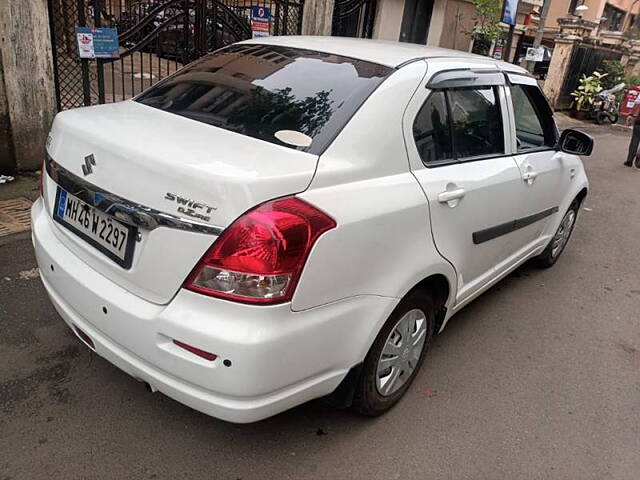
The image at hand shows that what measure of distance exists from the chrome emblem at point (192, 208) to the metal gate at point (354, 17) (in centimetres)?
764

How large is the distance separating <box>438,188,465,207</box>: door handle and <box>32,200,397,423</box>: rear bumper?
568mm

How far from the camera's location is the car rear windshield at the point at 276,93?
2223 millimetres

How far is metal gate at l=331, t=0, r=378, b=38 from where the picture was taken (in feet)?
28.7

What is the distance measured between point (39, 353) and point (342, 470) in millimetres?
1674

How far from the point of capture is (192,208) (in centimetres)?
178

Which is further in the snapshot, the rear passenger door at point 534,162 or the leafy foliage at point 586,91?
the leafy foliage at point 586,91

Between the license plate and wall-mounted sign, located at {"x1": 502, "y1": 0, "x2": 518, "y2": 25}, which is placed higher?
wall-mounted sign, located at {"x1": 502, "y1": 0, "x2": 518, "y2": 25}

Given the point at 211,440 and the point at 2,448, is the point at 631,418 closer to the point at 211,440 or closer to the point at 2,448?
the point at 211,440

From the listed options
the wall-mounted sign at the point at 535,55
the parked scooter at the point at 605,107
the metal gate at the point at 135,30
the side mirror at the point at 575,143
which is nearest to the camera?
the side mirror at the point at 575,143

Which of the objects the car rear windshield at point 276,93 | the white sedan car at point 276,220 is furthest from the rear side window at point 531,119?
the car rear windshield at point 276,93

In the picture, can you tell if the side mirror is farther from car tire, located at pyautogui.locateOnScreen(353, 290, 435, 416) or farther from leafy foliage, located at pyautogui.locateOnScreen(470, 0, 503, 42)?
leafy foliage, located at pyautogui.locateOnScreen(470, 0, 503, 42)

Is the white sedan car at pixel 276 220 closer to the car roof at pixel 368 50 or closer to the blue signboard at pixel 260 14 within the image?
the car roof at pixel 368 50

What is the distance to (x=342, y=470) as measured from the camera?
225cm

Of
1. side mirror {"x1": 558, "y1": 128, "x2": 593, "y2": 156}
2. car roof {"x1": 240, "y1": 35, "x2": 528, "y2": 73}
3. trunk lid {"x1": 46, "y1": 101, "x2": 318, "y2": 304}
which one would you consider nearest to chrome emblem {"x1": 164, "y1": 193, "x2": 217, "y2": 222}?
trunk lid {"x1": 46, "y1": 101, "x2": 318, "y2": 304}
